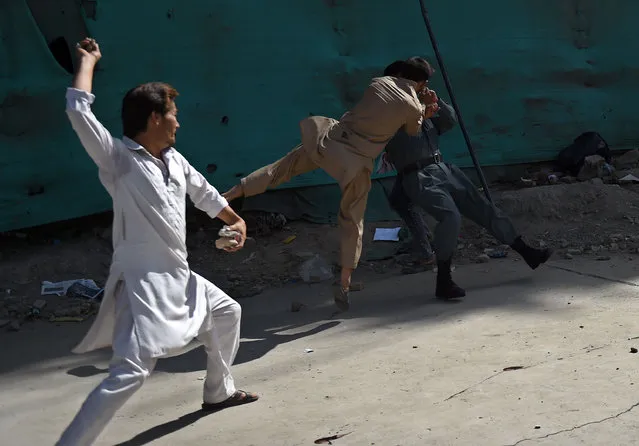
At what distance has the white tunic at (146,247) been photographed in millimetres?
3797

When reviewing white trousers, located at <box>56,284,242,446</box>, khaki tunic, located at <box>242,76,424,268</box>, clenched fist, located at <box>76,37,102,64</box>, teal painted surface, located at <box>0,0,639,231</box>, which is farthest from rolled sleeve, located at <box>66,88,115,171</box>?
teal painted surface, located at <box>0,0,639,231</box>

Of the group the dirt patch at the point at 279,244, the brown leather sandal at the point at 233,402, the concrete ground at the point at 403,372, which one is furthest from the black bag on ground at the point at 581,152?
the brown leather sandal at the point at 233,402

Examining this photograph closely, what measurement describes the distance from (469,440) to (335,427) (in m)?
0.61

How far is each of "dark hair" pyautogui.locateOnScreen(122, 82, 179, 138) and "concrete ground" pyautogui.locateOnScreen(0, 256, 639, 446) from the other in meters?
1.34

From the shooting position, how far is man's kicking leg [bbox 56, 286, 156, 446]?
3.62 meters

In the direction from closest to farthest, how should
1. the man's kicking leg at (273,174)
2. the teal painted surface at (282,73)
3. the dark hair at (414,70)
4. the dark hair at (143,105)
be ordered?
the dark hair at (143,105), the man's kicking leg at (273,174), the dark hair at (414,70), the teal painted surface at (282,73)

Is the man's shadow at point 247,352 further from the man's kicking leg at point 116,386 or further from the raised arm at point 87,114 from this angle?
the raised arm at point 87,114

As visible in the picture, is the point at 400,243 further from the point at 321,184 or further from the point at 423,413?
the point at 423,413

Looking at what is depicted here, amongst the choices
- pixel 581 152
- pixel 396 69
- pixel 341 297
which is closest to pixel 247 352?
pixel 341 297

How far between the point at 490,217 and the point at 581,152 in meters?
2.75

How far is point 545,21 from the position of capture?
8656mm

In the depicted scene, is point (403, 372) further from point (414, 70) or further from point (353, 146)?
point (414, 70)

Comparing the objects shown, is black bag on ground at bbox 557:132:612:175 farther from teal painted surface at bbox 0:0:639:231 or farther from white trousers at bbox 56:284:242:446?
white trousers at bbox 56:284:242:446

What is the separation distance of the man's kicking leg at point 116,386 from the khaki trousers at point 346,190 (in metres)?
2.03
